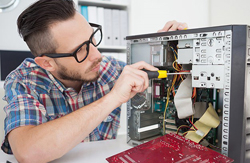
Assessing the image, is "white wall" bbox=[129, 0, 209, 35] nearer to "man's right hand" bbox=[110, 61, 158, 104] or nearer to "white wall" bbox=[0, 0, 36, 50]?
"white wall" bbox=[0, 0, 36, 50]

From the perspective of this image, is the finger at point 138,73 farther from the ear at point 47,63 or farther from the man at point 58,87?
→ the ear at point 47,63

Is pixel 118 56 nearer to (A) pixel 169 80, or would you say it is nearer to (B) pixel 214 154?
(A) pixel 169 80

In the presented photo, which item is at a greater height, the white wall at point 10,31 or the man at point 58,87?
the white wall at point 10,31

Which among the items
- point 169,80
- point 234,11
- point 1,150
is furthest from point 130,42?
point 234,11

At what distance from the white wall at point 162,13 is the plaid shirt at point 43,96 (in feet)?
3.19

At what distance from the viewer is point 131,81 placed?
0.68m

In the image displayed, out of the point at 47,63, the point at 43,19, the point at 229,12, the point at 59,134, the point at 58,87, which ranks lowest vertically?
the point at 59,134

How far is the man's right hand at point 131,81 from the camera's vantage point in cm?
68

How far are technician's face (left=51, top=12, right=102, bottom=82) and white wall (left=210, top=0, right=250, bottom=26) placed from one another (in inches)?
61.1

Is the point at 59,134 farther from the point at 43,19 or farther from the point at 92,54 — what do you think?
the point at 43,19

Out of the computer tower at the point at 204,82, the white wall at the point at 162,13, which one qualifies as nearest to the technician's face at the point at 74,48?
the computer tower at the point at 204,82

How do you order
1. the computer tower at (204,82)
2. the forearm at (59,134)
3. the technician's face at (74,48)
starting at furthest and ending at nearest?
1. the technician's face at (74,48)
2. the forearm at (59,134)
3. the computer tower at (204,82)

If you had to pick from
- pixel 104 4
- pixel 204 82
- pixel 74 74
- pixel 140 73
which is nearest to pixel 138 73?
pixel 140 73

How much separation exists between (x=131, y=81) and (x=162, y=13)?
170 cm
